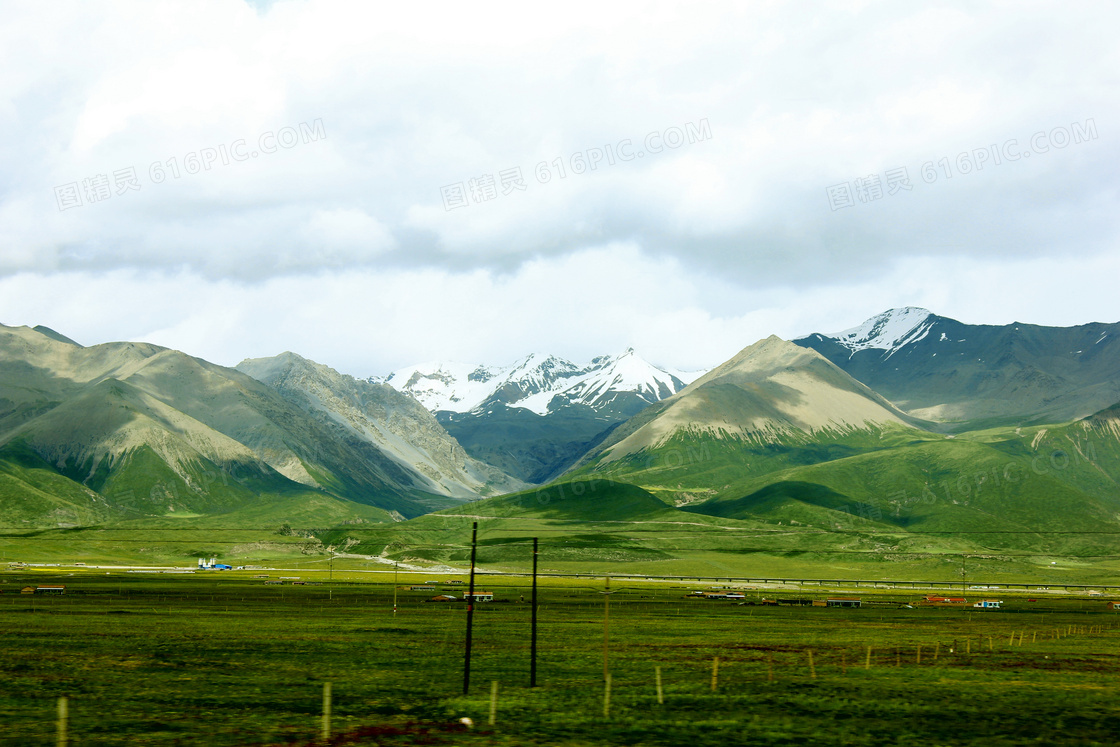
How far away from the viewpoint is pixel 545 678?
58.5 m

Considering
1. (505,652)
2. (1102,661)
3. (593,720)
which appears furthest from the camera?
(505,652)

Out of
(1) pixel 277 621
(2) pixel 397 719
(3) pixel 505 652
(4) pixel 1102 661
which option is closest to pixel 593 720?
(2) pixel 397 719

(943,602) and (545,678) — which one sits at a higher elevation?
(545,678)

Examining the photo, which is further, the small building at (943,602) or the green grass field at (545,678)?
the small building at (943,602)

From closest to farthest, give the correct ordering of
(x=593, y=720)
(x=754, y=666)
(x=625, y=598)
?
(x=593, y=720)
(x=754, y=666)
(x=625, y=598)

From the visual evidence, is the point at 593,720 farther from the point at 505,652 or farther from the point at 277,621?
the point at 277,621

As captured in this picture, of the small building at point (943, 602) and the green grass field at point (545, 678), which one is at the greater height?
the green grass field at point (545, 678)

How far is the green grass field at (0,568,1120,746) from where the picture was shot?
129 feet

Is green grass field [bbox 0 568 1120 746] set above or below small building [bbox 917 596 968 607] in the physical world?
above

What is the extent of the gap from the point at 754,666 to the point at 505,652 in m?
21.1

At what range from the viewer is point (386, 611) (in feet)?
396

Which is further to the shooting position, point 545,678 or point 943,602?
point 943,602

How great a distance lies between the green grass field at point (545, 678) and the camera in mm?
39281

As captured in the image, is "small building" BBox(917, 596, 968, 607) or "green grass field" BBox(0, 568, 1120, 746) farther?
"small building" BBox(917, 596, 968, 607)
